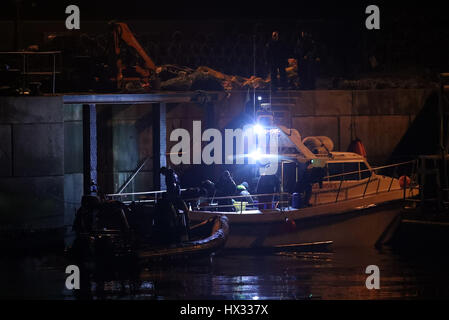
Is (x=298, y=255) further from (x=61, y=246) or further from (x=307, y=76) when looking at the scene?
(x=307, y=76)

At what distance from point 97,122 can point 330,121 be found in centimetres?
635

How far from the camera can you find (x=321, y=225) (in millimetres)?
18391

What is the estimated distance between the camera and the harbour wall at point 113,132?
19.7 m

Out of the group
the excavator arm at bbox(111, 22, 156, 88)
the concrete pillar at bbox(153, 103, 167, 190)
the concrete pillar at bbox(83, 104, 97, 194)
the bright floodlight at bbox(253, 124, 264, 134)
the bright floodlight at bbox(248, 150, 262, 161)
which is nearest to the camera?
the bright floodlight at bbox(248, 150, 262, 161)

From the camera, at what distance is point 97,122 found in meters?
22.8

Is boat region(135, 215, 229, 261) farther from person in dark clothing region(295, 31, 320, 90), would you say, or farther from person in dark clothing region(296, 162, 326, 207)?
person in dark clothing region(295, 31, 320, 90)

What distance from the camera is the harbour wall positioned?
1967 centimetres

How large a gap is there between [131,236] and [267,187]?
395cm

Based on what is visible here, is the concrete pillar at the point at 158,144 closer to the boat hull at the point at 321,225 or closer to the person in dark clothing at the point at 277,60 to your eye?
the person in dark clothing at the point at 277,60

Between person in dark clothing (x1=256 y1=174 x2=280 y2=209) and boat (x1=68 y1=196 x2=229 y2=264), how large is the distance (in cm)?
172
